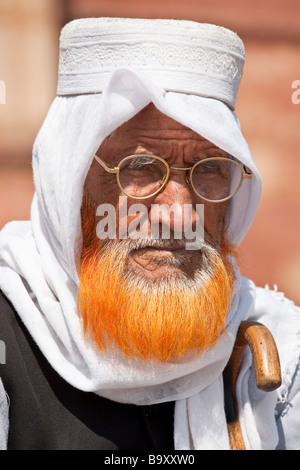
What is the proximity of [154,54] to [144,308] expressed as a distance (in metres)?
0.87

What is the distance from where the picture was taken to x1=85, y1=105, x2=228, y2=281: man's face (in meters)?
2.19

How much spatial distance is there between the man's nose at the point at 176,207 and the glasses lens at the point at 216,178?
63 mm

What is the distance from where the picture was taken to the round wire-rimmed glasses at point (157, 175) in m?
2.21

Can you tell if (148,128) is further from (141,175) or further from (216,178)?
(216,178)

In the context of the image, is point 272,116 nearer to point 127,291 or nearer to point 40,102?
point 40,102

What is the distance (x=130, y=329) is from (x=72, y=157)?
0.62 meters

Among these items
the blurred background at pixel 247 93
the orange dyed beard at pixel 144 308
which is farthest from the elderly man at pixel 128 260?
the blurred background at pixel 247 93

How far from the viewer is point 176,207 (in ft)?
7.13

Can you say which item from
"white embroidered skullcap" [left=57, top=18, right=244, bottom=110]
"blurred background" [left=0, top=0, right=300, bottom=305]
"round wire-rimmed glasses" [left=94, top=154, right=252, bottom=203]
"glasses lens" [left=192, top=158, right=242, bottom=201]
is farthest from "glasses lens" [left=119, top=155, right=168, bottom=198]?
"blurred background" [left=0, top=0, right=300, bottom=305]

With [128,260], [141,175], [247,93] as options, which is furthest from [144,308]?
[247,93]

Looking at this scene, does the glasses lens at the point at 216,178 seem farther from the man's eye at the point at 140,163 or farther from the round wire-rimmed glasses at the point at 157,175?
the man's eye at the point at 140,163

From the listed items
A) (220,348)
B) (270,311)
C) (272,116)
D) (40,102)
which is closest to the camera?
(220,348)
